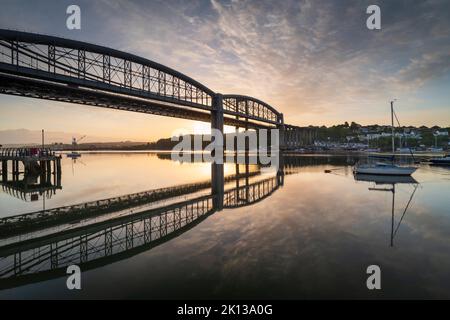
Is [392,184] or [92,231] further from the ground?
[392,184]

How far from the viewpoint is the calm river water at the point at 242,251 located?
6949mm

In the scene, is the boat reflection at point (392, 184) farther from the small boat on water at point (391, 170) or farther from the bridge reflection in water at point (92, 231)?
the bridge reflection in water at point (92, 231)

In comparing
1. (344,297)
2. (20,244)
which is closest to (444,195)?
(344,297)

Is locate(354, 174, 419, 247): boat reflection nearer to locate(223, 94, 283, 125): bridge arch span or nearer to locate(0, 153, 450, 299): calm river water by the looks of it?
locate(0, 153, 450, 299): calm river water

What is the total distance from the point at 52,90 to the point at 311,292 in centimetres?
5963

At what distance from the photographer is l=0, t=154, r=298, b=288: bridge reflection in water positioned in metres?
8.83

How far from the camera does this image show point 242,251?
31.3ft

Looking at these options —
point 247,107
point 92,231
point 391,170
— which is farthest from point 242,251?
point 247,107

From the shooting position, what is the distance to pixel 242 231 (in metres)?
12.0

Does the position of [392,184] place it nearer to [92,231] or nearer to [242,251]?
[242,251]

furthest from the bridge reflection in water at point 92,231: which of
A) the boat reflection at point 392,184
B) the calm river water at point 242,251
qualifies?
the boat reflection at point 392,184

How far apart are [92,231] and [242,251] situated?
7.64m
